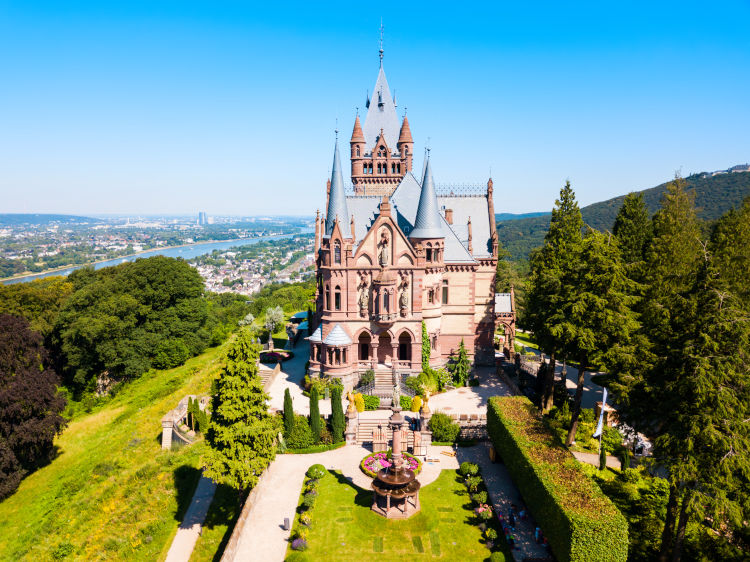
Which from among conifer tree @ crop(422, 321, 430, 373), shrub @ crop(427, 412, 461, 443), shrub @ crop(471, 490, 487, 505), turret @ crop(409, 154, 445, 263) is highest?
turret @ crop(409, 154, 445, 263)

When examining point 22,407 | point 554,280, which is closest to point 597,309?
point 554,280

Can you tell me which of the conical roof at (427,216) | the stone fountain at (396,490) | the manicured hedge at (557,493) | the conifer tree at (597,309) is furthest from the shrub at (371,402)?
the conical roof at (427,216)

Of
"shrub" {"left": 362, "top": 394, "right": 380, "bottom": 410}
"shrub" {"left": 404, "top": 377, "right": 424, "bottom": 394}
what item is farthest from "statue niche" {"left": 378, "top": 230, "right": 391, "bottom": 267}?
"shrub" {"left": 362, "top": 394, "right": 380, "bottom": 410}

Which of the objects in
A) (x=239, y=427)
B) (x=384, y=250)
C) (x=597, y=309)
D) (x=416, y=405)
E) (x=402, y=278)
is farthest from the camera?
(x=402, y=278)

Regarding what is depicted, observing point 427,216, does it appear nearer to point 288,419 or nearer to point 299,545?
point 288,419

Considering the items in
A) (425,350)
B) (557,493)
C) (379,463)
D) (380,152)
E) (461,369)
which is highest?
(380,152)

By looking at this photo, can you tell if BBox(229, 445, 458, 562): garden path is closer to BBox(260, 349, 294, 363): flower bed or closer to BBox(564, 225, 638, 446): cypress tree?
BBox(564, 225, 638, 446): cypress tree

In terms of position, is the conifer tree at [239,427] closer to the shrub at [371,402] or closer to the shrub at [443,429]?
the shrub at [443,429]
